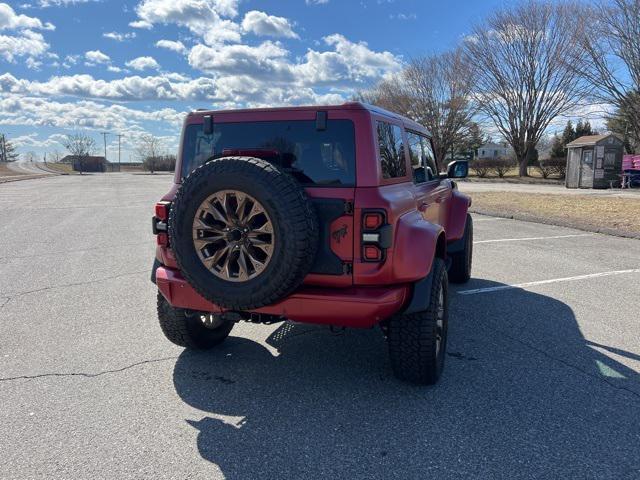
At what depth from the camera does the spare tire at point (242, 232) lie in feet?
9.09

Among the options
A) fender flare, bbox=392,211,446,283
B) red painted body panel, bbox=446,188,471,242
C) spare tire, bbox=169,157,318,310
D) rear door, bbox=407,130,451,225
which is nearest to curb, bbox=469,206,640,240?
red painted body panel, bbox=446,188,471,242

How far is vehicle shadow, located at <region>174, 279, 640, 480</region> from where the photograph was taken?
8.25 feet

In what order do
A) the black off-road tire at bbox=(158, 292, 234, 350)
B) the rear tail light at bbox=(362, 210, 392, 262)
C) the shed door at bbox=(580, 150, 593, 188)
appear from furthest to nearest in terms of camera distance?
the shed door at bbox=(580, 150, 593, 188), the black off-road tire at bbox=(158, 292, 234, 350), the rear tail light at bbox=(362, 210, 392, 262)

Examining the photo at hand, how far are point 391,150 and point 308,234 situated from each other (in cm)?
107

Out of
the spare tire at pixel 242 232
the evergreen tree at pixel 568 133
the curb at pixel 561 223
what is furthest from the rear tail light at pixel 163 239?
the evergreen tree at pixel 568 133

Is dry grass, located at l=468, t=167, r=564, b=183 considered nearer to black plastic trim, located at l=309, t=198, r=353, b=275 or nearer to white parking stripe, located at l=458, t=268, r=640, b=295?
white parking stripe, located at l=458, t=268, r=640, b=295

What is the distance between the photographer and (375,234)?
288cm

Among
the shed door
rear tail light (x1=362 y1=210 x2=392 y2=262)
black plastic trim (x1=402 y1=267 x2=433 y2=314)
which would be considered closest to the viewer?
rear tail light (x1=362 y1=210 x2=392 y2=262)

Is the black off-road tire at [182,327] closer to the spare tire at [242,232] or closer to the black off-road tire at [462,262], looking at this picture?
the spare tire at [242,232]

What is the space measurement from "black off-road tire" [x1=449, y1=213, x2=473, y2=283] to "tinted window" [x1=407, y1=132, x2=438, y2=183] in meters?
1.06

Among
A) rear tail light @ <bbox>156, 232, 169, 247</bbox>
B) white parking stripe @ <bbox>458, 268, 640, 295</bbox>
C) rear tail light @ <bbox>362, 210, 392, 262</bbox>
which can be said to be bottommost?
white parking stripe @ <bbox>458, 268, 640, 295</bbox>

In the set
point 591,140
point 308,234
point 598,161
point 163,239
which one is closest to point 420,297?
point 308,234

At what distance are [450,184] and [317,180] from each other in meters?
2.99

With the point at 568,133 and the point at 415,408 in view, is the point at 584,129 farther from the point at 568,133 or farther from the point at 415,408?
the point at 415,408
